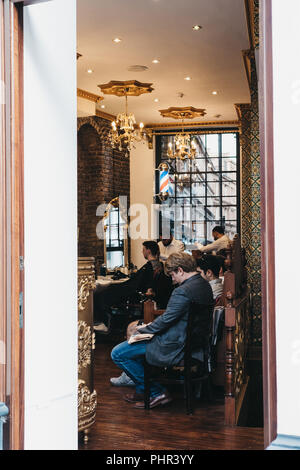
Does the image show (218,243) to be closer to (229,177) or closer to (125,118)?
(125,118)

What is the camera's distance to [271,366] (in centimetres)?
178

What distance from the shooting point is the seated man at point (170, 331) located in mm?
4113

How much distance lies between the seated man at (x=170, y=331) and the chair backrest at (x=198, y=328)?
1 centimetres

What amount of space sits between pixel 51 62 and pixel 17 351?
1352 mm

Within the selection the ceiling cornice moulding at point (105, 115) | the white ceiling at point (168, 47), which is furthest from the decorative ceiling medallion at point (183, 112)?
the ceiling cornice moulding at point (105, 115)

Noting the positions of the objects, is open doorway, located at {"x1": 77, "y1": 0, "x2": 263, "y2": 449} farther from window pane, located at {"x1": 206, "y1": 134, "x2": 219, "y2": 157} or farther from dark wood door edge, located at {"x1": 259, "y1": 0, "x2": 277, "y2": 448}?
dark wood door edge, located at {"x1": 259, "y1": 0, "x2": 277, "y2": 448}

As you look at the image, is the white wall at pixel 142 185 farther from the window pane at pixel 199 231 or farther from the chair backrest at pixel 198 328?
the chair backrest at pixel 198 328

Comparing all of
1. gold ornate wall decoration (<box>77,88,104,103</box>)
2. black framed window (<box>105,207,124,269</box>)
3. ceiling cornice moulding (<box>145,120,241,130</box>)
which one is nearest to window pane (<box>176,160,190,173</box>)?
ceiling cornice moulding (<box>145,120,241,130</box>)

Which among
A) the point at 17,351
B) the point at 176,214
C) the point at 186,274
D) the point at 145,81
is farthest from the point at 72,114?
the point at 176,214

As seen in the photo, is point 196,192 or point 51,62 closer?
point 51,62

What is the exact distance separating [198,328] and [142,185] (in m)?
8.88

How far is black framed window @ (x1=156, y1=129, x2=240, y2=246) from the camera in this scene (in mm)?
12586

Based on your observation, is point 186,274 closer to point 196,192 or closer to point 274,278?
point 274,278

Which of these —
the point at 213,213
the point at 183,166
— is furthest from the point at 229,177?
the point at 183,166
